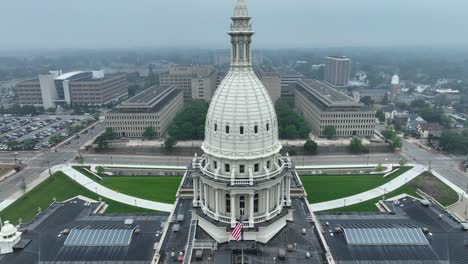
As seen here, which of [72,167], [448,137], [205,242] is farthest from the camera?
[448,137]

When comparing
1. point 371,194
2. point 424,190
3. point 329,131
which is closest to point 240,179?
point 371,194

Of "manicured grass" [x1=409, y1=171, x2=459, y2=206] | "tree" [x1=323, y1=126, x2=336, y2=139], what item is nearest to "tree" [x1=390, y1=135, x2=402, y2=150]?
"tree" [x1=323, y1=126, x2=336, y2=139]

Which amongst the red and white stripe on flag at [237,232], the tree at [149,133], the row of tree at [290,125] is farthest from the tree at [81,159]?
the red and white stripe on flag at [237,232]

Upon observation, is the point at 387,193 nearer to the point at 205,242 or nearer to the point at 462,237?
the point at 462,237

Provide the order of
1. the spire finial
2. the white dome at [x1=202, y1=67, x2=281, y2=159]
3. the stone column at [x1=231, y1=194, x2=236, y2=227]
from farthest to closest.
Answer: the stone column at [x1=231, y1=194, x2=236, y2=227], the white dome at [x1=202, y1=67, x2=281, y2=159], the spire finial

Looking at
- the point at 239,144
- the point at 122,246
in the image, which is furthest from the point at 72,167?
the point at 239,144

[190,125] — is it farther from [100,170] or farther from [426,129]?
[426,129]

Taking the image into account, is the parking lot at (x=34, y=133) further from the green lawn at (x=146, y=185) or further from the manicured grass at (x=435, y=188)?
the manicured grass at (x=435, y=188)

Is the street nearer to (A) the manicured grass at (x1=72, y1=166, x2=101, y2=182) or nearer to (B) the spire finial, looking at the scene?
(A) the manicured grass at (x1=72, y1=166, x2=101, y2=182)
